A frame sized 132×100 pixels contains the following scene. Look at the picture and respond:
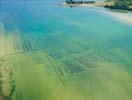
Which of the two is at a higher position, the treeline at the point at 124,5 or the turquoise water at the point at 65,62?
the treeline at the point at 124,5

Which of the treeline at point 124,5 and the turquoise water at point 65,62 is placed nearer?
the turquoise water at point 65,62

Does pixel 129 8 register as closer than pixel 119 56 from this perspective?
No

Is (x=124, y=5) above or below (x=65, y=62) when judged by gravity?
above

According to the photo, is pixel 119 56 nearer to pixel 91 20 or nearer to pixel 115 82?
pixel 115 82

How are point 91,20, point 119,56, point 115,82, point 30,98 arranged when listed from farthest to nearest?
point 91,20 → point 119,56 → point 115,82 → point 30,98

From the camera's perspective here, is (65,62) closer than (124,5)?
Yes

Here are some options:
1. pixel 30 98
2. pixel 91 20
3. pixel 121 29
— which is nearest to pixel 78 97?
pixel 30 98

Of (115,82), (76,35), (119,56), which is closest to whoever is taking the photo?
(115,82)
